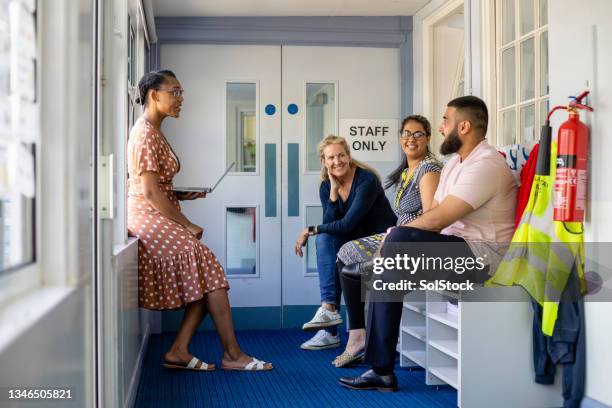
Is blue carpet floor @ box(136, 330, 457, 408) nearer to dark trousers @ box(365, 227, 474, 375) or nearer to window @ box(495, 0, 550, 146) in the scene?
dark trousers @ box(365, 227, 474, 375)

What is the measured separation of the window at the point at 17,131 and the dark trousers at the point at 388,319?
1815 millimetres

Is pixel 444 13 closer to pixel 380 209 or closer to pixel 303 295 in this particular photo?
pixel 380 209

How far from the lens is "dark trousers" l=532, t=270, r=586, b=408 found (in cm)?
268

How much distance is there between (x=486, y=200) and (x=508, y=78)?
1.03 metres

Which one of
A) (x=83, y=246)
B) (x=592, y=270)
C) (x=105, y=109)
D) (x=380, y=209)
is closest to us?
(x=83, y=246)

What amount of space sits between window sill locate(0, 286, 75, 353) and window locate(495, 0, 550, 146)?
261 cm

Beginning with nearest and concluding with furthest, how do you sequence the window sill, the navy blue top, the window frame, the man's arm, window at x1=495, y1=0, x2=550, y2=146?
1. the window sill
2. the window frame
3. the man's arm
4. window at x1=495, y1=0, x2=550, y2=146
5. the navy blue top

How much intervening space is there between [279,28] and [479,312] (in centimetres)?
284

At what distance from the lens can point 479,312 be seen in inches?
109

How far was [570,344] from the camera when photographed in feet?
8.80

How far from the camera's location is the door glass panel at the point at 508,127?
3.59m

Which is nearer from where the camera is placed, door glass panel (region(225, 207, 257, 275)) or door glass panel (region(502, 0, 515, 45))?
door glass panel (region(502, 0, 515, 45))

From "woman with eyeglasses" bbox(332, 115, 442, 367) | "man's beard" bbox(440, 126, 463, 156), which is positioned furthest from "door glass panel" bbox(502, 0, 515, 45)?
"man's beard" bbox(440, 126, 463, 156)

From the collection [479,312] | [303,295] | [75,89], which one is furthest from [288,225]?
[75,89]
